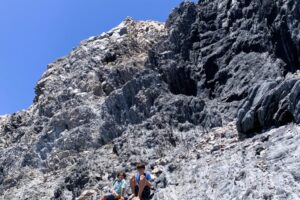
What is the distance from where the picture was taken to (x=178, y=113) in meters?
28.3

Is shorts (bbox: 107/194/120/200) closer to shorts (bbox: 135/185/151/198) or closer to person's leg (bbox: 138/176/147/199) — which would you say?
shorts (bbox: 135/185/151/198)

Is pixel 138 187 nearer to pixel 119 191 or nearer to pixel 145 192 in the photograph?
pixel 145 192

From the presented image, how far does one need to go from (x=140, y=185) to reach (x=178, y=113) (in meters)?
7.90

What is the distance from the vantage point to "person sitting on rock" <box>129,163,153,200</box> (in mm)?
20891

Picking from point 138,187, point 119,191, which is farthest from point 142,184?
point 119,191

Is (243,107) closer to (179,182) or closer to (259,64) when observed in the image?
(179,182)

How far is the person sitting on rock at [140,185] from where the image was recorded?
68.5ft

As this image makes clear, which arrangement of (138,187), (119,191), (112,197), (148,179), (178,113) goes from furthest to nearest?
(178,113)
(148,179)
(119,191)
(112,197)
(138,187)

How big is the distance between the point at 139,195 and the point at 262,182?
16.1 feet

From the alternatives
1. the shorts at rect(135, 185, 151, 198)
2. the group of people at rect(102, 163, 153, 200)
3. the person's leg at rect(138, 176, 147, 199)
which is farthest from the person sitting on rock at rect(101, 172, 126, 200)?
the person's leg at rect(138, 176, 147, 199)

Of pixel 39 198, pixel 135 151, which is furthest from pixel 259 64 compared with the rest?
pixel 39 198

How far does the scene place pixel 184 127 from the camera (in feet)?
90.3

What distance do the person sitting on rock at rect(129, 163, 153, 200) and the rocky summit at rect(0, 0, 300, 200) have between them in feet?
1.02

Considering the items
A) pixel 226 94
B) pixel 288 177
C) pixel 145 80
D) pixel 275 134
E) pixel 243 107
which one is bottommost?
pixel 288 177
